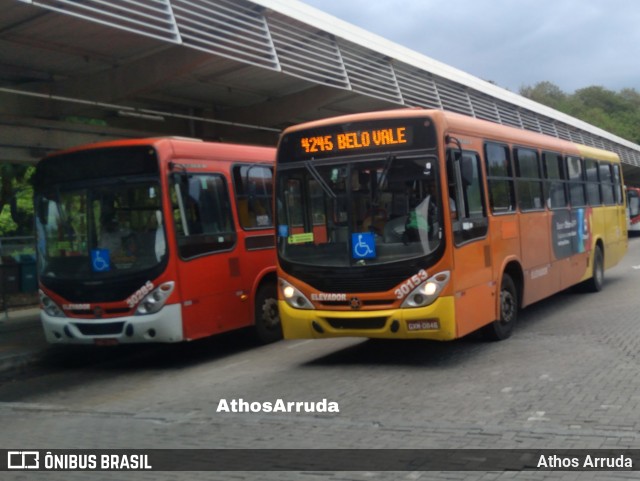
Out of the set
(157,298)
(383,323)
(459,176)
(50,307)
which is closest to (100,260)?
(157,298)

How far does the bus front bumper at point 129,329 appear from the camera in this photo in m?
10.5

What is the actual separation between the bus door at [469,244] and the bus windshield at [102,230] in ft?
12.3

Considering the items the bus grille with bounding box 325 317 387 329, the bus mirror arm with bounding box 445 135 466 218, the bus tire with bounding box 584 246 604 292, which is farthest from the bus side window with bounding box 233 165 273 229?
the bus tire with bounding box 584 246 604 292

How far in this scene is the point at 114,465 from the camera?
6.40 m

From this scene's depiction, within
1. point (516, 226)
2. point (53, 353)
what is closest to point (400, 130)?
point (516, 226)

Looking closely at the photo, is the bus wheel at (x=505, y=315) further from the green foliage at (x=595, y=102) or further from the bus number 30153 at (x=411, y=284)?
the green foliage at (x=595, y=102)

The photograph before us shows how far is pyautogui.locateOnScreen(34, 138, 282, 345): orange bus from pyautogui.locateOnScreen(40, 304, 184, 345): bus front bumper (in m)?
0.01

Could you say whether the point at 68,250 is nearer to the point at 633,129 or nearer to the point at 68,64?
the point at 68,64

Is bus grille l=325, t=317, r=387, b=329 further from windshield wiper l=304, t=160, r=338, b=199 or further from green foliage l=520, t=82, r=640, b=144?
green foliage l=520, t=82, r=640, b=144

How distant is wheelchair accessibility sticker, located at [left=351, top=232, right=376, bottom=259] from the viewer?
9.44 meters

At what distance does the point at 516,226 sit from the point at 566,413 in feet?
16.1

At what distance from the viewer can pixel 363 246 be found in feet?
31.1

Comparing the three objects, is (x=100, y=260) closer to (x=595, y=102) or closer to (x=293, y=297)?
(x=293, y=297)

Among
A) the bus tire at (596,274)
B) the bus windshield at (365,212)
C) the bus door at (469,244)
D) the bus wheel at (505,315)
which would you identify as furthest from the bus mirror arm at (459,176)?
the bus tire at (596,274)
